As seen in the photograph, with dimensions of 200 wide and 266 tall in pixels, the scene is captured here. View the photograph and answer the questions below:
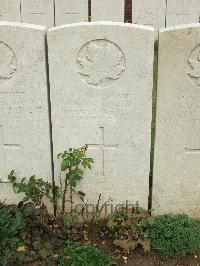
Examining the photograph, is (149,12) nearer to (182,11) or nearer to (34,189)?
(182,11)

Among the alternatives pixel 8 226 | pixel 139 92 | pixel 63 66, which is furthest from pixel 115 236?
pixel 63 66

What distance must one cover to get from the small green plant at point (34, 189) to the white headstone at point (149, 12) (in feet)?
22.6

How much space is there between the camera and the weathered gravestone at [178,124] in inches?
153

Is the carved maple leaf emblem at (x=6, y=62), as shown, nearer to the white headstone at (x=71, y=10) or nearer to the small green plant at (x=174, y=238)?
the small green plant at (x=174, y=238)

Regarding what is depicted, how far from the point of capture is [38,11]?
10.1 meters

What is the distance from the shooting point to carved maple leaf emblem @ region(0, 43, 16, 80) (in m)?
3.98

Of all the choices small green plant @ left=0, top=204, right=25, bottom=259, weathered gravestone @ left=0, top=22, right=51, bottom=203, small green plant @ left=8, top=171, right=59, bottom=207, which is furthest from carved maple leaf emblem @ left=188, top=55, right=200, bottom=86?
small green plant @ left=0, top=204, right=25, bottom=259

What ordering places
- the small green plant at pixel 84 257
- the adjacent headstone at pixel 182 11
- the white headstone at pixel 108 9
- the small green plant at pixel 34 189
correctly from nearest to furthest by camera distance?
the small green plant at pixel 84 257 → the small green plant at pixel 34 189 → the white headstone at pixel 108 9 → the adjacent headstone at pixel 182 11

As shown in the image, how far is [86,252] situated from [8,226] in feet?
2.58

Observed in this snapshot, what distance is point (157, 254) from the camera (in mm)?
4102

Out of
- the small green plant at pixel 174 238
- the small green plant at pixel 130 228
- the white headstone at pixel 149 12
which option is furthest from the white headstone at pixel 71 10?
the small green plant at pixel 174 238

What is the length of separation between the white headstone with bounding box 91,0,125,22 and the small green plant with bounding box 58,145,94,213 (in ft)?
21.1

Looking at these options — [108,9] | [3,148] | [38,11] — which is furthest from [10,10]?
[3,148]

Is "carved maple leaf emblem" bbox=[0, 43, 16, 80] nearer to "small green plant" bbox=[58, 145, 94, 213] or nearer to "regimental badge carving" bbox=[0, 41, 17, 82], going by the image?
"regimental badge carving" bbox=[0, 41, 17, 82]
